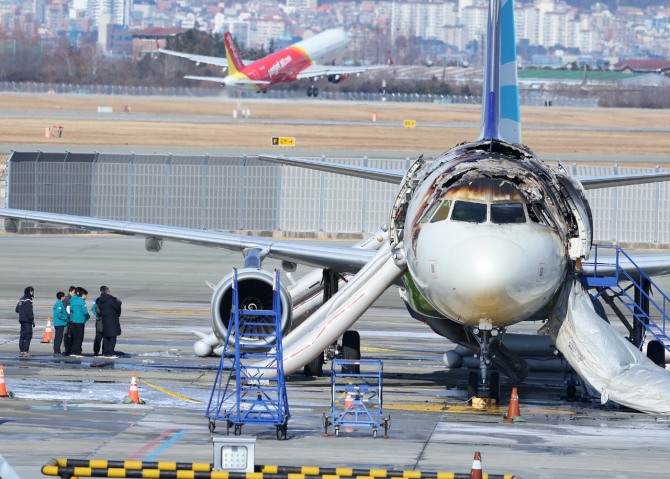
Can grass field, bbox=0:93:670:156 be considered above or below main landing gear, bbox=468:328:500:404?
above

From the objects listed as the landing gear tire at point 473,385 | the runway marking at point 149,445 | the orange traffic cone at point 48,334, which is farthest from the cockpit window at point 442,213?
the orange traffic cone at point 48,334

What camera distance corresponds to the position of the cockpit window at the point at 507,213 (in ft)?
77.0

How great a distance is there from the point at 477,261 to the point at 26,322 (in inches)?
486

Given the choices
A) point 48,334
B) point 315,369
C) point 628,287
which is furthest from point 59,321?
point 628,287

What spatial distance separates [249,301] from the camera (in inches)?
1097

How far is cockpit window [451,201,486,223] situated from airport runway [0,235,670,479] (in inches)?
140

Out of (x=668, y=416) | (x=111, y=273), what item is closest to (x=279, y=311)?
(x=668, y=416)

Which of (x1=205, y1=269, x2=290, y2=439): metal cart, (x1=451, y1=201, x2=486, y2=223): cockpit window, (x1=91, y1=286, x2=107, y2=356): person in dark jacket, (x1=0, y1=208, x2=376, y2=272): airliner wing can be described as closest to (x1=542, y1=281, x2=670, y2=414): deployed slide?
(x1=451, y1=201, x2=486, y2=223): cockpit window

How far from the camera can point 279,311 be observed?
25.4 metres

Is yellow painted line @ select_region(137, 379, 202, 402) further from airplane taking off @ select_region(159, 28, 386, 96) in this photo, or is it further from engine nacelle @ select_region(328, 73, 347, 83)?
engine nacelle @ select_region(328, 73, 347, 83)

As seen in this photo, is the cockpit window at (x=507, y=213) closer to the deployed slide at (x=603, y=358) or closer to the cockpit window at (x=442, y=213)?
the cockpit window at (x=442, y=213)

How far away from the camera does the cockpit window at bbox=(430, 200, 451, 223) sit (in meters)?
23.9

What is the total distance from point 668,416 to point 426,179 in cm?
611

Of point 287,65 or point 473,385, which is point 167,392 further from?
point 287,65
